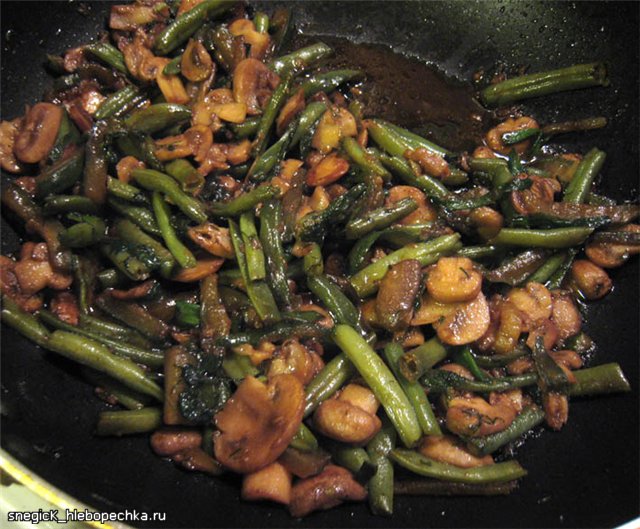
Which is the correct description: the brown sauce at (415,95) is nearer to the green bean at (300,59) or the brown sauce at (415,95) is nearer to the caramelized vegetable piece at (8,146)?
the green bean at (300,59)

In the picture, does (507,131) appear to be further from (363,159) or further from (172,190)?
(172,190)

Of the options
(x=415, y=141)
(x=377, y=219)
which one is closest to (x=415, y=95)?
(x=415, y=141)

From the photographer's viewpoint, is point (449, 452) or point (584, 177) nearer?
point (449, 452)

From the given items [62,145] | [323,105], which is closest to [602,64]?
[323,105]

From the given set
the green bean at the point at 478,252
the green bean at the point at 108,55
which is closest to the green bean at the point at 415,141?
the green bean at the point at 478,252

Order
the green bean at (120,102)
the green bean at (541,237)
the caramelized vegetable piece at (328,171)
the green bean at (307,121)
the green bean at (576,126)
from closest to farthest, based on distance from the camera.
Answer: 1. the green bean at (541,237)
2. the caramelized vegetable piece at (328,171)
3. the green bean at (307,121)
4. the green bean at (120,102)
5. the green bean at (576,126)
